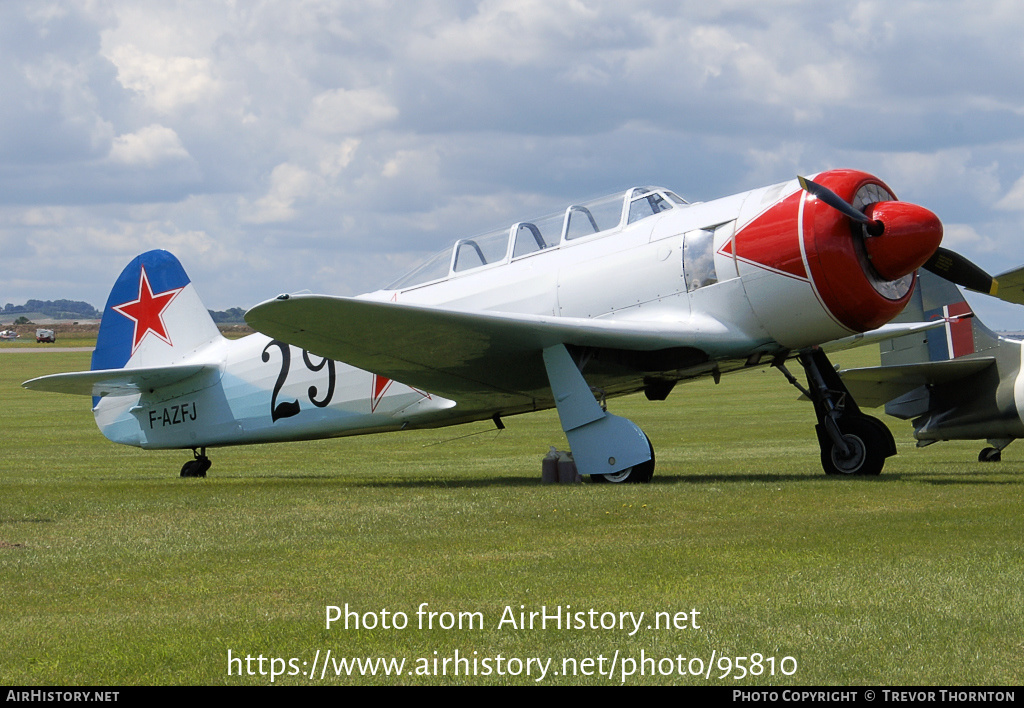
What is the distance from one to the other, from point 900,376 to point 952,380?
664mm

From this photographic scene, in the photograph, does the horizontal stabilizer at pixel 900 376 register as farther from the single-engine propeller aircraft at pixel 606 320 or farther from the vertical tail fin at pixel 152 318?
the vertical tail fin at pixel 152 318

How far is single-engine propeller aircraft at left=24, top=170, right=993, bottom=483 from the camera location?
35.4ft

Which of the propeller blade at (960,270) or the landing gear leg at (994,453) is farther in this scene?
the landing gear leg at (994,453)

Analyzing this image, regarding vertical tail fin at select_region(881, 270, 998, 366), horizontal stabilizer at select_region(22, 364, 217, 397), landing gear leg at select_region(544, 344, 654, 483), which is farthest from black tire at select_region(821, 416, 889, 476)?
horizontal stabilizer at select_region(22, 364, 217, 397)

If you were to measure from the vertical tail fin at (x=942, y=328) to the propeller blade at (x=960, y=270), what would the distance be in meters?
2.78

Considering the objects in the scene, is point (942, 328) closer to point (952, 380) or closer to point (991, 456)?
point (952, 380)

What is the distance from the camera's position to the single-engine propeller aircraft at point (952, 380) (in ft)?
46.5

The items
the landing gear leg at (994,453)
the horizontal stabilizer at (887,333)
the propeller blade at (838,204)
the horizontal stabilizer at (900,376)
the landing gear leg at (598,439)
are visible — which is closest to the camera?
the propeller blade at (838,204)

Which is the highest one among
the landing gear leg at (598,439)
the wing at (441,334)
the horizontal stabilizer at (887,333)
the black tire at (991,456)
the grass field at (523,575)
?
the wing at (441,334)

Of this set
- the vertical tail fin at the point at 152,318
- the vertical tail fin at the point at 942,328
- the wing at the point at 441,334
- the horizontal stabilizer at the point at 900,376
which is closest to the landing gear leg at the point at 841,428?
the wing at the point at 441,334

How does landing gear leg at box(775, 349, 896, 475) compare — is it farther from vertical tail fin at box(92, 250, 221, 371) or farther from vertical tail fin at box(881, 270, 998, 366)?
vertical tail fin at box(92, 250, 221, 371)

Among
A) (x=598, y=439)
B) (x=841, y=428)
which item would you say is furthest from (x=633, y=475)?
(x=841, y=428)

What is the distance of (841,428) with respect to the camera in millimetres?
12398

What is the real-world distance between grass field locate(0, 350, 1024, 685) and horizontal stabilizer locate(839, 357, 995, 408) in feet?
6.03
